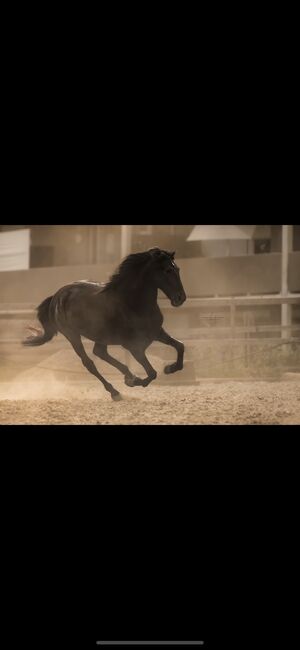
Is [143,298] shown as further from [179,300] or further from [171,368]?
[171,368]

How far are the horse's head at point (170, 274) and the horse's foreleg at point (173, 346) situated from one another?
0.22 meters

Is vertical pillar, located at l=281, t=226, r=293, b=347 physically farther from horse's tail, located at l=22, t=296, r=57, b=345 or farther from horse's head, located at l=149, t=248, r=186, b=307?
horse's tail, located at l=22, t=296, r=57, b=345

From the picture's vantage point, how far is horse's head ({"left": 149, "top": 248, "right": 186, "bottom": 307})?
433 cm

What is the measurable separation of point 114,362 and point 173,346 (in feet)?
1.36

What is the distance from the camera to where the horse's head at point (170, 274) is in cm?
433

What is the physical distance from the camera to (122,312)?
440 cm

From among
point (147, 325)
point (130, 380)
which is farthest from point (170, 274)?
point (130, 380)

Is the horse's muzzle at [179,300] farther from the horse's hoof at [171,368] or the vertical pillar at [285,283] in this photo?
the vertical pillar at [285,283]

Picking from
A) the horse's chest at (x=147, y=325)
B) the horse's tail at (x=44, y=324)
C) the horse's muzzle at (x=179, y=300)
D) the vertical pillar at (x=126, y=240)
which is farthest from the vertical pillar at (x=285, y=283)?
the horse's tail at (x=44, y=324)

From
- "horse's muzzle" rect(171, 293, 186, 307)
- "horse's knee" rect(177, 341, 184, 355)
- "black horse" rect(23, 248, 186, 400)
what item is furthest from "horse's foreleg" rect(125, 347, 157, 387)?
"horse's muzzle" rect(171, 293, 186, 307)

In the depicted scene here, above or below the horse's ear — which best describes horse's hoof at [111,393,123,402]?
below
